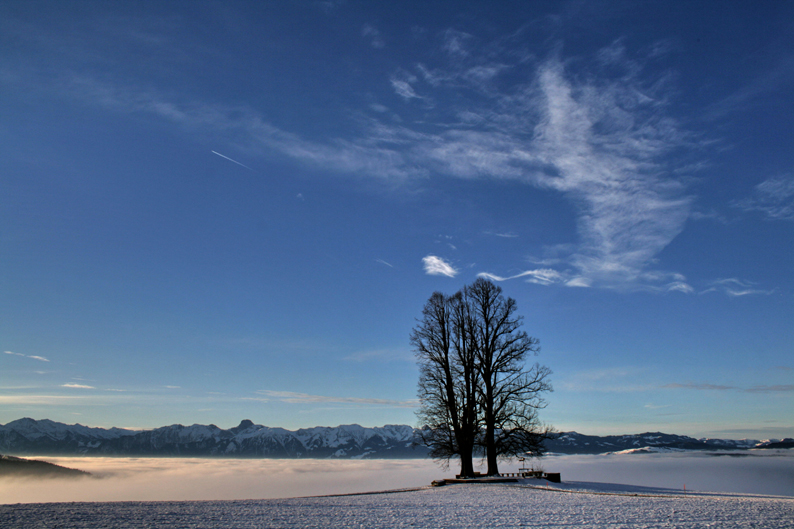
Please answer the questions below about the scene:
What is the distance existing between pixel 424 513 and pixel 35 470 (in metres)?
150

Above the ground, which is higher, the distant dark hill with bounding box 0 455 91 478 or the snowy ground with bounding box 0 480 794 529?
the snowy ground with bounding box 0 480 794 529

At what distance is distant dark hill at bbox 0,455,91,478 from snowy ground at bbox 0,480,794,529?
429 feet

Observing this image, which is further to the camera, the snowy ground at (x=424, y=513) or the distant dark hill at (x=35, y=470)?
the distant dark hill at (x=35, y=470)

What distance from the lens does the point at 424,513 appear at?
1544cm

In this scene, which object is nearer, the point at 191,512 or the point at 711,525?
the point at 711,525

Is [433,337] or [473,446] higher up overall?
[433,337]

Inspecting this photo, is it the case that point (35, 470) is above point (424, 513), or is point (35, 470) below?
below

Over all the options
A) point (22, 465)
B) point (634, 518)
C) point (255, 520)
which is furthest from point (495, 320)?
point (22, 465)

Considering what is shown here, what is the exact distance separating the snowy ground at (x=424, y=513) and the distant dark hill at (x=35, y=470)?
130676mm

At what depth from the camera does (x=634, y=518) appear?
1364 centimetres

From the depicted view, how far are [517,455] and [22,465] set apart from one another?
489ft

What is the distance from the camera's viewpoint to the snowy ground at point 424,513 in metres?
12.9

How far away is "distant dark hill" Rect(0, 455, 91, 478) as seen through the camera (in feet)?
371

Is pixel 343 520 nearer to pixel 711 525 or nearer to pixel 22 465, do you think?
pixel 711 525
